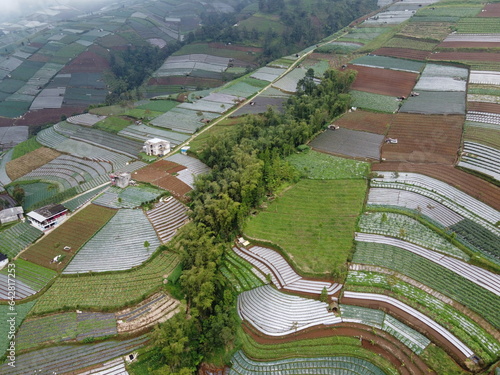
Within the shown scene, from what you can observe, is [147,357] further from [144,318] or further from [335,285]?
[335,285]

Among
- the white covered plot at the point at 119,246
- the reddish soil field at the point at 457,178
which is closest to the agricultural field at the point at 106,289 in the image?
the white covered plot at the point at 119,246

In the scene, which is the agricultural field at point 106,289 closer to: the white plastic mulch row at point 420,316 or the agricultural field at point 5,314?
the agricultural field at point 5,314

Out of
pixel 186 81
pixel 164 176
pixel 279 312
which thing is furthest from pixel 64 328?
pixel 186 81

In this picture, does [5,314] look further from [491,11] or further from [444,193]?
[491,11]

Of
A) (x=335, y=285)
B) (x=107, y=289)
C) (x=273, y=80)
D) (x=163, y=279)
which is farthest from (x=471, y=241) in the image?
(x=273, y=80)

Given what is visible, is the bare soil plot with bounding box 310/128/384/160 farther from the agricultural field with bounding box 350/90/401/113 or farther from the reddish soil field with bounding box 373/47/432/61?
the reddish soil field with bounding box 373/47/432/61

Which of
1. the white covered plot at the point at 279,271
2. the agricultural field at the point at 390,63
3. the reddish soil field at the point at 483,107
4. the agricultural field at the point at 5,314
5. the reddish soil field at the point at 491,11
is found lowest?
the agricultural field at the point at 5,314
